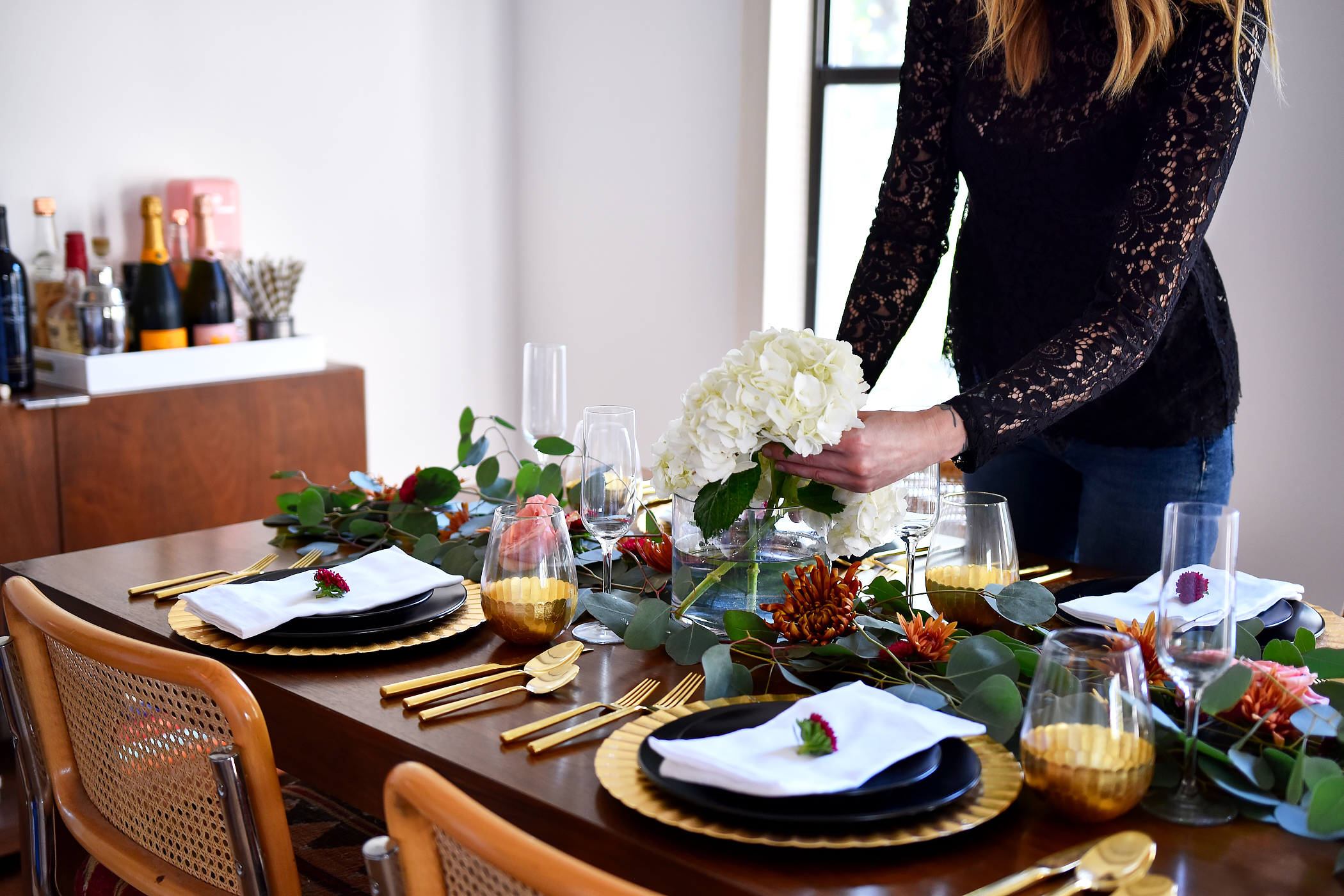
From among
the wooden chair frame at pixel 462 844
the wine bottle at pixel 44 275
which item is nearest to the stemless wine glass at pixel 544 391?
the wooden chair frame at pixel 462 844

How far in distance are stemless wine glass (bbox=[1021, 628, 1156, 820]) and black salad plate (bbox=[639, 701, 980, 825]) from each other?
0.19ft

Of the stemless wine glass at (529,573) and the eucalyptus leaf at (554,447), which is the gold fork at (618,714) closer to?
the stemless wine glass at (529,573)

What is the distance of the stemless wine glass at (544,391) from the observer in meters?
1.54

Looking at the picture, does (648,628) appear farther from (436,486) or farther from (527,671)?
(436,486)

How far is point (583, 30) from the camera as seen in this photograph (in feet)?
11.2

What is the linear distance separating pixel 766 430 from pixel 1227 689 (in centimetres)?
40

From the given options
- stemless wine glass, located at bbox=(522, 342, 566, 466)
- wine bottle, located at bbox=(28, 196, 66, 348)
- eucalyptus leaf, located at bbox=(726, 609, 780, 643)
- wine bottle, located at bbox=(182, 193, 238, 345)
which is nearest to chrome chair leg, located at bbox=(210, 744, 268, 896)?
eucalyptus leaf, located at bbox=(726, 609, 780, 643)

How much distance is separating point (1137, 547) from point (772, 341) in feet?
2.41

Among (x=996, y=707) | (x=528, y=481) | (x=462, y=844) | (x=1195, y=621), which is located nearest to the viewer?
(x=462, y=844)

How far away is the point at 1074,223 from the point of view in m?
1.46

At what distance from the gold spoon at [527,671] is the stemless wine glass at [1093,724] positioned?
424mm

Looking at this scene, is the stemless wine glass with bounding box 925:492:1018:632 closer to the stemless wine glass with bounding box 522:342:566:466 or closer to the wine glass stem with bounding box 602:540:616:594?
the wine glass stem with bounding box 602:540:616:594

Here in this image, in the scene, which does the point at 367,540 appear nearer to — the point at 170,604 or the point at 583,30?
the point at 170,604

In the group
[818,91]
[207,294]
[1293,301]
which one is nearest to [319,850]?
[207,294]
